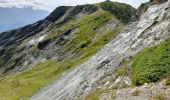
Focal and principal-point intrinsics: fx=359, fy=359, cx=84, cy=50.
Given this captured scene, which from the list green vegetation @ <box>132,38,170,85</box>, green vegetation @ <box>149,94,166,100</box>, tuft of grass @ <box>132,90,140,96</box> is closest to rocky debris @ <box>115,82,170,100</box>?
tuft of grass @ <box>132,90,140,96</box>

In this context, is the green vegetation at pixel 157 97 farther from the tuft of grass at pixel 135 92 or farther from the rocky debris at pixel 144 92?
the tuft of grass at pixel 135 92

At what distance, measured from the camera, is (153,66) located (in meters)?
35.8

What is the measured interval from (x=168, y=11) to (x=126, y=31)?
43.5 feet

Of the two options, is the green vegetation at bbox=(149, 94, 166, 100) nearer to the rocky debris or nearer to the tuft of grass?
the rocky debris

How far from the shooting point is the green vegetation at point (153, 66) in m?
34.4

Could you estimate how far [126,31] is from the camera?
223 ft

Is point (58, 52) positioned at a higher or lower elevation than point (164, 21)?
lower

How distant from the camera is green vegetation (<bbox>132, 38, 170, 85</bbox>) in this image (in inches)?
1353

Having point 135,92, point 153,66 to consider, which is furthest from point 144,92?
point 153,66

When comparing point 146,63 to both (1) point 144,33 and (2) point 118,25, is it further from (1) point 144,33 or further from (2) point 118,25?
(2) point 118,25

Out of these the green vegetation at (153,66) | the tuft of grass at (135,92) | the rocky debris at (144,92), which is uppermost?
the green vegetation at (153,66)

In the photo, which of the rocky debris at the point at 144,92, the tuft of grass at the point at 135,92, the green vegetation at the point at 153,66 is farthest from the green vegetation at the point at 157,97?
the green vegetation at the point at 153,66

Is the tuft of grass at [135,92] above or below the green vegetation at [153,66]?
below

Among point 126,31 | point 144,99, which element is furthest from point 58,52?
point 144,99
